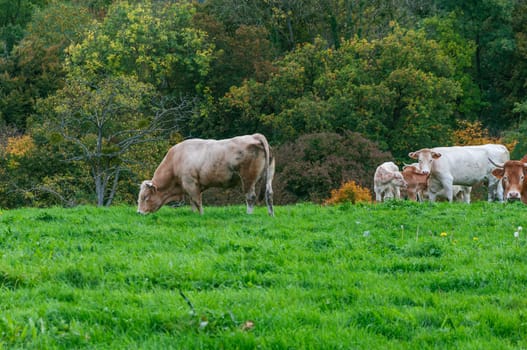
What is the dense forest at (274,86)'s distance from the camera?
34219 millimetres

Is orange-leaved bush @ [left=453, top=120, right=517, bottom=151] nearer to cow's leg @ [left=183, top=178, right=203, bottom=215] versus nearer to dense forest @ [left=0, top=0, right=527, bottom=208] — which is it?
dense forest @ [left=0, top=0, right=527, bottom=208]

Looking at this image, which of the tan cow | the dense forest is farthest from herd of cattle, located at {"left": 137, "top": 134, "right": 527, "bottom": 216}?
the dense forest

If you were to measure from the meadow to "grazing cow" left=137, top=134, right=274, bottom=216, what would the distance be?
8.26 feet

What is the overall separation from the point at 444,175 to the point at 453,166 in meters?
0.58

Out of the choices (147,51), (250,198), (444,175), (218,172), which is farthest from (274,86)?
(250,198)

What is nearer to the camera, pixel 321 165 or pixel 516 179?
pixel 516 179

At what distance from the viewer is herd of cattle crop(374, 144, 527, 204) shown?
20766 mm

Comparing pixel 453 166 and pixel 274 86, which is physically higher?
pixel 274 86

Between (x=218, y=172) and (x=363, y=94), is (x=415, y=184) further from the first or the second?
(x=363, y=94)

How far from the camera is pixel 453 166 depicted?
831 inches

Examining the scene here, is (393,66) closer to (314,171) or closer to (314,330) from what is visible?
(314,171)

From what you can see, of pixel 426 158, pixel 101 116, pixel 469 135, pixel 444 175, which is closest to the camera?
pixel 426 158

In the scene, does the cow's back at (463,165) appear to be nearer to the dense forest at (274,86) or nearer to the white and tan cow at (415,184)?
the white and tan cow at (415,184)

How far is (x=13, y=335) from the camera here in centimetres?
598
